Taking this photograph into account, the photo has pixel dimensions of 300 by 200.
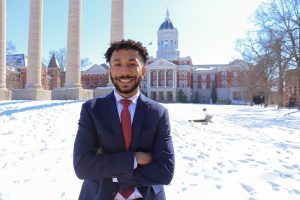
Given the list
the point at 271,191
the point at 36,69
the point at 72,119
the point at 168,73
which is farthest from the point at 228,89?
the point at 271,191

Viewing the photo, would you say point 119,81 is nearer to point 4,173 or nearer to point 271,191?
point 271,191

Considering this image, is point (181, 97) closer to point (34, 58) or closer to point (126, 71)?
point (34, 58)

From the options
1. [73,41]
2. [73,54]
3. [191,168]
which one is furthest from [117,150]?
[73,41]

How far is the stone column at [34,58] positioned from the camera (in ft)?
92.2

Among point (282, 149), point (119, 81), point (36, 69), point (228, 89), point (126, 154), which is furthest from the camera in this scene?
point (228, 89)

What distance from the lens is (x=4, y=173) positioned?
584 cm

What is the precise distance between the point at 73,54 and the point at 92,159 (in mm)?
27676

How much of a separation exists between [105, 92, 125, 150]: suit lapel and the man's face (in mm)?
116

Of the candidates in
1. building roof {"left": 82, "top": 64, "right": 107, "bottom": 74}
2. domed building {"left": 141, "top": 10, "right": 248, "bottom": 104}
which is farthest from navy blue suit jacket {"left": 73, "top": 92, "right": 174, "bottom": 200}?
building roof {"left": 82, "top": 64, "right": 107, "bottom": 74}

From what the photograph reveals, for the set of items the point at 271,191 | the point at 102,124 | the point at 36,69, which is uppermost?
the point at 36,69

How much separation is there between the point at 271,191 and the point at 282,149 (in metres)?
4.59

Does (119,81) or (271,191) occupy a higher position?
(119,81)

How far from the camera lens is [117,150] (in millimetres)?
2170

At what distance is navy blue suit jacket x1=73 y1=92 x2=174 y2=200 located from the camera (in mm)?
2078
